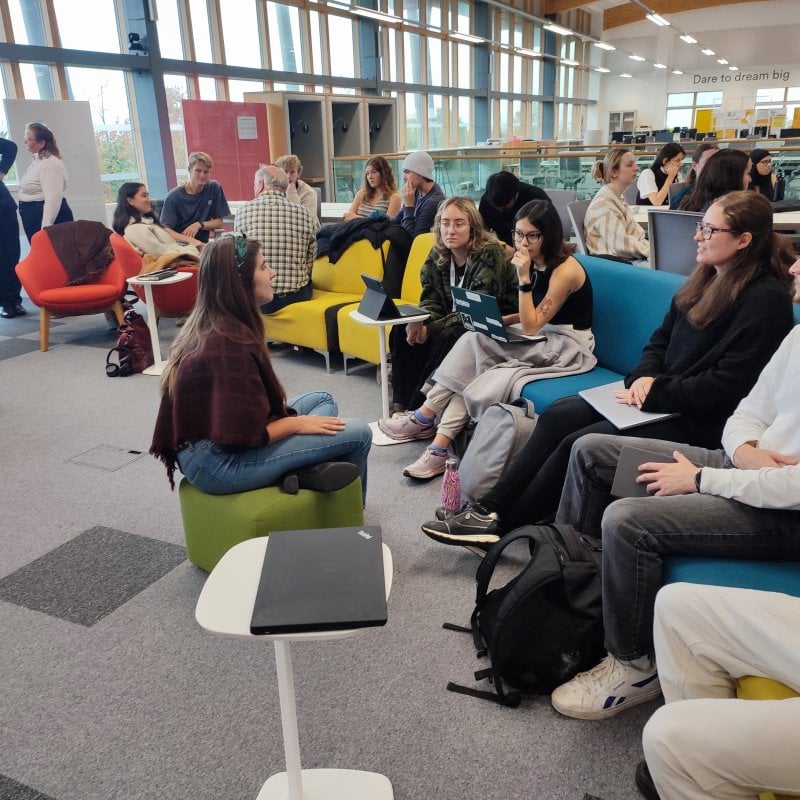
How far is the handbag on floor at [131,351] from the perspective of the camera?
4781mm

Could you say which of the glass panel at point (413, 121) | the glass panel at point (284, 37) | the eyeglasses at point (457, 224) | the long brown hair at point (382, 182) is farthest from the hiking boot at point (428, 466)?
the glass panel at point (413, 121)

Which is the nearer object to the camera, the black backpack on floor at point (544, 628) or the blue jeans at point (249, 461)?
the black backpack on floor at point (544, 628)

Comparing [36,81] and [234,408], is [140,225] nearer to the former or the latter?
[36,81]

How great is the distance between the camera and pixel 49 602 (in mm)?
2371

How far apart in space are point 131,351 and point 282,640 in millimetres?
3993

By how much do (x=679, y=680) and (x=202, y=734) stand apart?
116 centimetres

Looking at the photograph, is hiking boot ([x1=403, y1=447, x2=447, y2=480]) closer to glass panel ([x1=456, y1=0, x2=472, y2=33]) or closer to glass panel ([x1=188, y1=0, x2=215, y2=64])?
glass panel ([x1=188, y1=0, x2=215, y2=64])

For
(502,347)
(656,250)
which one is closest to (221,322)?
(502,347)

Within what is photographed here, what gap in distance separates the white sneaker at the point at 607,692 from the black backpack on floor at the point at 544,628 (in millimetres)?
56

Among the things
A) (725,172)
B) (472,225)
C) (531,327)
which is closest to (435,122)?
(725,172)

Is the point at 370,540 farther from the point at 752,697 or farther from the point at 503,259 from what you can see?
the point at 503,259

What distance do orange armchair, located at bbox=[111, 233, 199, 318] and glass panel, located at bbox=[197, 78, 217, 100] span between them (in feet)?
15.7

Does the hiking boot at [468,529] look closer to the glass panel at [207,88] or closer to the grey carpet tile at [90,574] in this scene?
the grey carpet tile at [90,574]

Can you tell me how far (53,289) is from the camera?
527 centimetres
